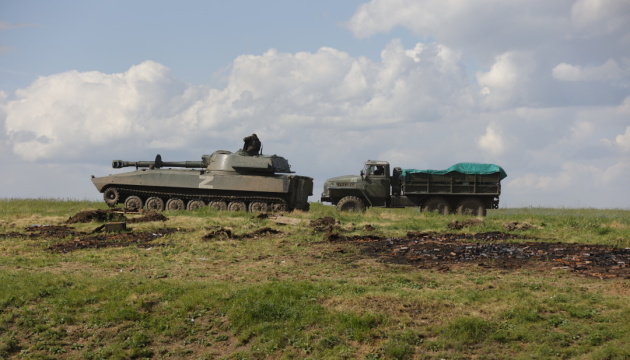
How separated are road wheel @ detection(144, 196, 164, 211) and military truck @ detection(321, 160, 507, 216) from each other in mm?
8001

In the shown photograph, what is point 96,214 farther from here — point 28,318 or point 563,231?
point 563,231

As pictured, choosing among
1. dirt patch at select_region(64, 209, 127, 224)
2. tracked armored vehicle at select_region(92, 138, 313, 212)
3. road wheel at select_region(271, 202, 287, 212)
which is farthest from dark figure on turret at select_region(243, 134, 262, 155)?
dirt patch at select_region(64, 209, 127, 224)

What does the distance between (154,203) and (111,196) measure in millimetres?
2711

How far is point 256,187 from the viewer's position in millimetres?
31281

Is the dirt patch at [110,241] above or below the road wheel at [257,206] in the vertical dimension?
below

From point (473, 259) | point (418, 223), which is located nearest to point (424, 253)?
point (473, 259)

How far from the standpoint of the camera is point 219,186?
31562mm

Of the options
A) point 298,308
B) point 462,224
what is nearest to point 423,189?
point 462,224

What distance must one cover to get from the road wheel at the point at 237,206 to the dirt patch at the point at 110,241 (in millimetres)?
8398

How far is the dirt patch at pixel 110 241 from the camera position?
20.0 m

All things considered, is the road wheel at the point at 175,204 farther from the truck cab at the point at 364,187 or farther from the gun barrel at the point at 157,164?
the truck cab at the point at 364,187

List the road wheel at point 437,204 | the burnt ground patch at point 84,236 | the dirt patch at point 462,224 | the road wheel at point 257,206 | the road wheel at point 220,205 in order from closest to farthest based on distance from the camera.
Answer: the burnt ground patch at point 84,236, the dirt patch at point 462,224, the road wheel at point 257,206, the road wheel at point 220,205, the road wheel at point 437,204

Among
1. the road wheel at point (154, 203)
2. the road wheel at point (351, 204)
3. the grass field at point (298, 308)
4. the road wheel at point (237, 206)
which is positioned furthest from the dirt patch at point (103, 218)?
the road wheel at point (351, 204)

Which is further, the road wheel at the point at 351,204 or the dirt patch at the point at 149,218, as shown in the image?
the road wheel at the point at 351,204
